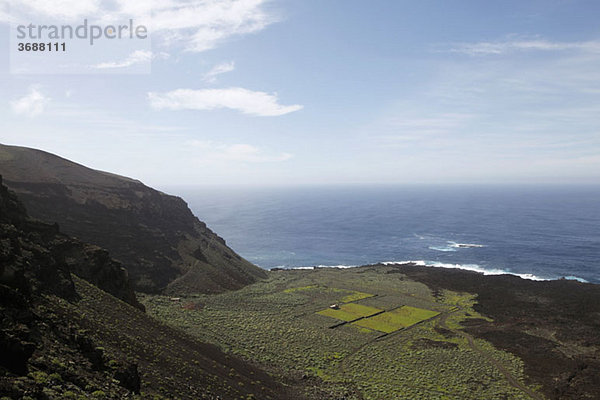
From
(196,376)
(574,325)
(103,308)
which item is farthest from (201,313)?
(574,325)

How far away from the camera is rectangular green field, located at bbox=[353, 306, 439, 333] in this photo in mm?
64938

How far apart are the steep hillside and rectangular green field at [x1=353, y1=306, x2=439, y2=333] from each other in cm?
2947

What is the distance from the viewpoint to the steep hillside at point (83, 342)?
1802 cm

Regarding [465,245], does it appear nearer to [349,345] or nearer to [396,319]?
[396,319]

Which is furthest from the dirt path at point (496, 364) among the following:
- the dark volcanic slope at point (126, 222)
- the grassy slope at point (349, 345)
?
the dark volcanic slope at point (126, 222)

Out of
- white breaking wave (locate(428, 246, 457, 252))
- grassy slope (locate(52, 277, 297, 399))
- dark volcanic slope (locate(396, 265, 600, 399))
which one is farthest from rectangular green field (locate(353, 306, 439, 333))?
white breaking wave (locate(428, 246, 457, 252))

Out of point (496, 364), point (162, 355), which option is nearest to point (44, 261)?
point (162, 355)

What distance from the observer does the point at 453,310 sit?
75938mm

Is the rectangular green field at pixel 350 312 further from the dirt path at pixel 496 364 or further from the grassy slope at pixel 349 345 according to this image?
the dirt path at pixel 496 364

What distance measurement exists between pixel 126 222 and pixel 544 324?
92.4 meters

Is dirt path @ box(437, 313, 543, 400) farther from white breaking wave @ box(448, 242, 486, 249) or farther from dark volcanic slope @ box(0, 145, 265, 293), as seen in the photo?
white breaking wave @ box(448, 242, 486, 249)

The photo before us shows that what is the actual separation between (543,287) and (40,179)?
123m

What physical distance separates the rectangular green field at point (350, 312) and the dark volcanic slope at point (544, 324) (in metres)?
18.8

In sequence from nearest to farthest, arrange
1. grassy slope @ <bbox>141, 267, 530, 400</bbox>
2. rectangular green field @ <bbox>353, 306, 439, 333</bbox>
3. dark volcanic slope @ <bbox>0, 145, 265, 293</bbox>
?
grassy slope @ <bbox>141, 267, 530, 400</bbox>
rectangular green field @ <bbox>353, 306, 439, 333</bbox>
dark volcanic slope @ <bbox>0, 145, 265, 293</bbox>
